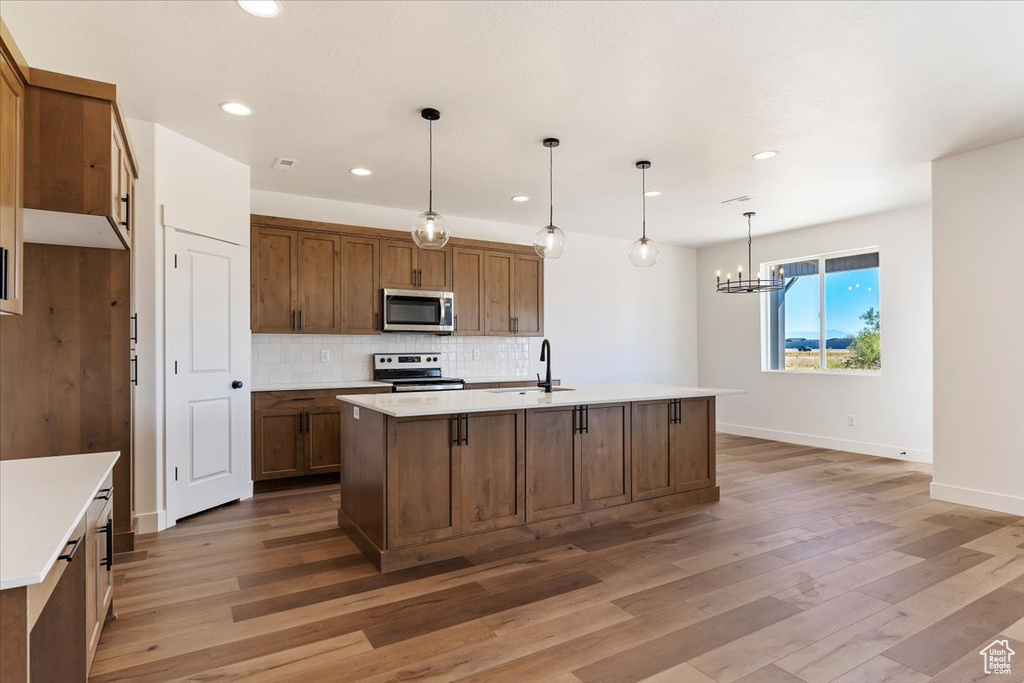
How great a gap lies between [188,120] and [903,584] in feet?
16.7

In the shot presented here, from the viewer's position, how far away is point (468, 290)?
6.04 metres

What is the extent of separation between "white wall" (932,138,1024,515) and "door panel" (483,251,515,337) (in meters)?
3.95

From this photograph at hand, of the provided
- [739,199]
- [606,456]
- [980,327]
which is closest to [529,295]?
[739,199]

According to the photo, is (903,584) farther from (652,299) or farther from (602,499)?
(652,299)

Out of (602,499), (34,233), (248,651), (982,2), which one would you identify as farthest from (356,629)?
(982,2)

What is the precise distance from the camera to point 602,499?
3.88 metres

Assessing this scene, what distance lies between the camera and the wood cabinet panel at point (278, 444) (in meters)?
4.73

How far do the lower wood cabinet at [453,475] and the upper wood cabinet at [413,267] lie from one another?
2661mm

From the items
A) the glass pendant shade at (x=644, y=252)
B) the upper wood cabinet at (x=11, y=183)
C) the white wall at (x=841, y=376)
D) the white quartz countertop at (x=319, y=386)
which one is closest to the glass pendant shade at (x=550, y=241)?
the glass pendant shade at (x=644, y=252)

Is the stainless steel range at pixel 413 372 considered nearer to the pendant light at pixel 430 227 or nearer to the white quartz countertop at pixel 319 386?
the white quartz countertop at pixel 319 386

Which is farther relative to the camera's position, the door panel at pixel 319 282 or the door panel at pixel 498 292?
the door panel at pixel 498 292

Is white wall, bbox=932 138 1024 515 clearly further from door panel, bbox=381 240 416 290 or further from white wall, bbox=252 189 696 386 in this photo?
door panel, bbox=381 240 416 290

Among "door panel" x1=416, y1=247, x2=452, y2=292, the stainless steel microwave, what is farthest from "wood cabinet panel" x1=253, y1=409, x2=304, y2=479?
"door panel" x1=416, y1=247, x2=452, y2=292

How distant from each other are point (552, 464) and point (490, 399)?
62cm
